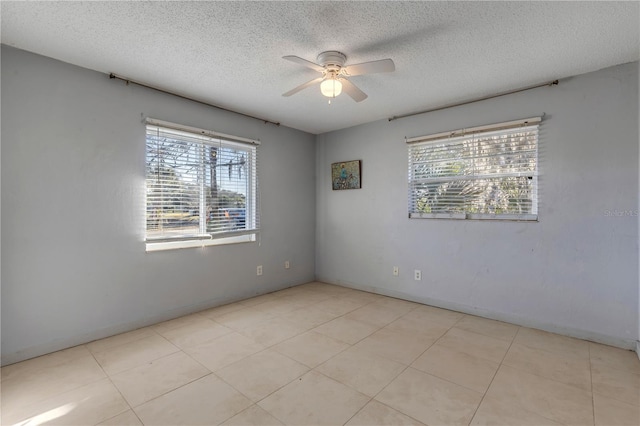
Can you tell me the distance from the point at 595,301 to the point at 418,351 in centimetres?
165

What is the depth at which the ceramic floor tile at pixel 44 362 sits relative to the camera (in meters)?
2.09

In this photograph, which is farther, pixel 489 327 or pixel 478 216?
pixel 478 216

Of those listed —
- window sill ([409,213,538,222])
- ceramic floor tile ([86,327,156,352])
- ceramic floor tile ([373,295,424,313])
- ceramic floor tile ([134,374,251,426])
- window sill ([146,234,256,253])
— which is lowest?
ceramic floor tile ([134,374,251,426])

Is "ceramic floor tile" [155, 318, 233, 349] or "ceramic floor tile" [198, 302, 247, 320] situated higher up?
"ceramic floor tile" [198, 302, 247, 320]

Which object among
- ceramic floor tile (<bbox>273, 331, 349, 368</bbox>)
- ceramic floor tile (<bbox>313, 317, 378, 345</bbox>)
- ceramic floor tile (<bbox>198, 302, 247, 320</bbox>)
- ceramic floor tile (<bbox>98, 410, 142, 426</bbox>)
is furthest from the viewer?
ceramic floor tile (<bbox>198, 302, 247, 320</bbox>)

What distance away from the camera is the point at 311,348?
8.06ft

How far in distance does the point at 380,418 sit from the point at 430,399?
372 mm

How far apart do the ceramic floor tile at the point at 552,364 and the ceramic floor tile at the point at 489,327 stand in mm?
242

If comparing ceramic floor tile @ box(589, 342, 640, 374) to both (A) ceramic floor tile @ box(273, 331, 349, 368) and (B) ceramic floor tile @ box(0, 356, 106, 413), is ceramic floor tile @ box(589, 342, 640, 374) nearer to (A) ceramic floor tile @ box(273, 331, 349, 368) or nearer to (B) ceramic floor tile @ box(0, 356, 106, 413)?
(A) ceramic floor tile @ box(273, 331, 349, 368)

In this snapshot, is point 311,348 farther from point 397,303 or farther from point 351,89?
point 351,89

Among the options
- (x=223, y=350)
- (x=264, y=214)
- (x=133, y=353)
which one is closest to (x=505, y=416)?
(x=223, y=350)

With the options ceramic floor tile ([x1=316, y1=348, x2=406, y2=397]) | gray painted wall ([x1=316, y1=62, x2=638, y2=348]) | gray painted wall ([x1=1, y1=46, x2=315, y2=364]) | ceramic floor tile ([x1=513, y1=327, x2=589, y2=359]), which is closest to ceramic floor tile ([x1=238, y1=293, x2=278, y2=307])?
gray painted wall ([x1=1, y1=46, x2=315, y2=364])

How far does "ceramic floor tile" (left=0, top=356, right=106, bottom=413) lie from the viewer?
1.79 m

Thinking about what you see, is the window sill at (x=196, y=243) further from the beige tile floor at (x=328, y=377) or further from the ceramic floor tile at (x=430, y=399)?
the ceramic floor tile at (x=430, y=399)
